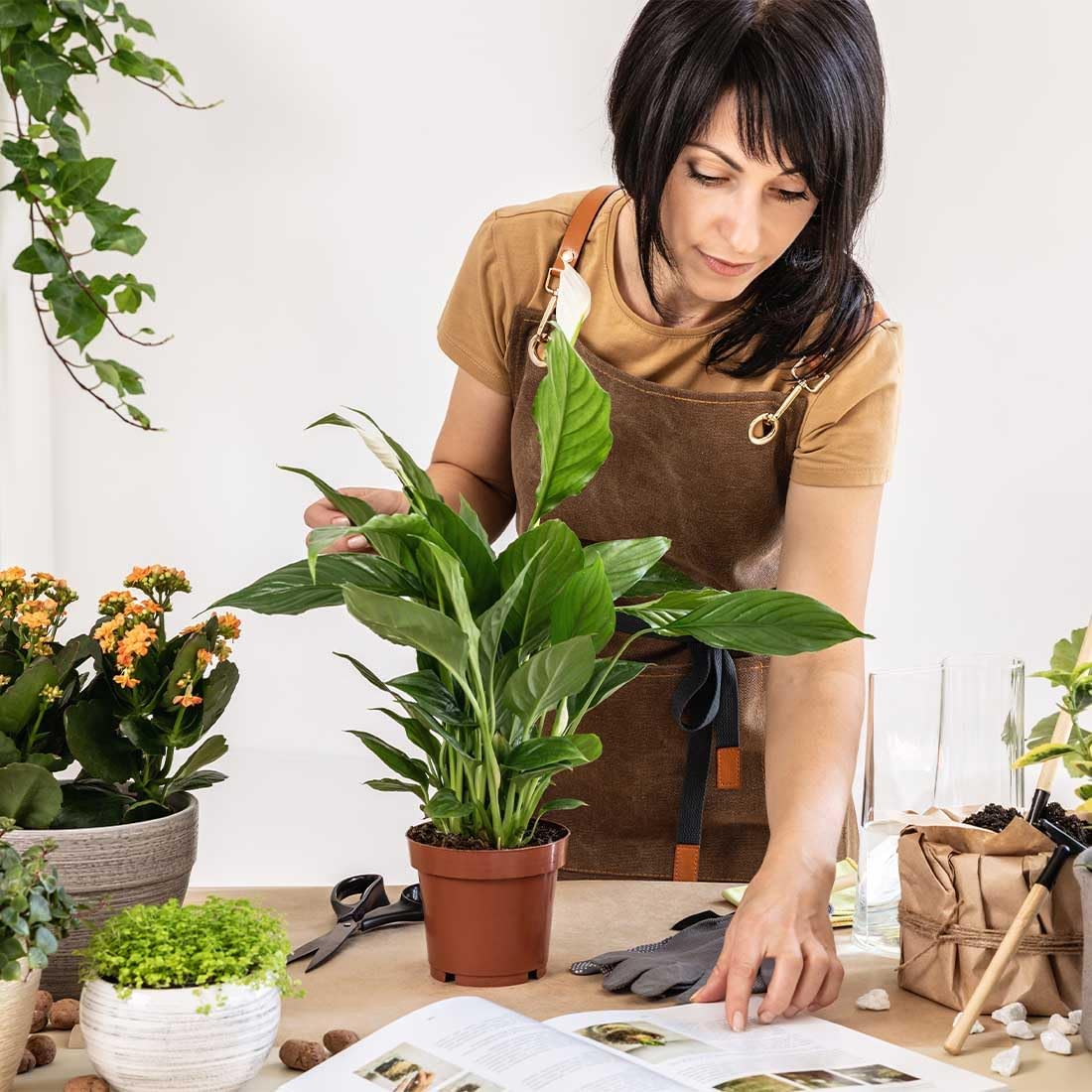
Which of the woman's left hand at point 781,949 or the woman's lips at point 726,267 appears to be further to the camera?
the woman's lips at point 726,267

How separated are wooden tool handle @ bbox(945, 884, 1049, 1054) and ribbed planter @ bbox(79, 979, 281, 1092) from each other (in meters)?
Answer: 0.50

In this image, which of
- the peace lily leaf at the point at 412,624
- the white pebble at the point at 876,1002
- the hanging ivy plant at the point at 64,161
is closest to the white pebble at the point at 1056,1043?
the white pebble at the point at 876,1002

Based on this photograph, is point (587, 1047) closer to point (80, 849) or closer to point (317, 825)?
point (80, 849)

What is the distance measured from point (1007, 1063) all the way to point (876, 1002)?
13 cm

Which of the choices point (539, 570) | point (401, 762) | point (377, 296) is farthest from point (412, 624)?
point (377, 296)

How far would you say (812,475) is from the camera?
4.73ft

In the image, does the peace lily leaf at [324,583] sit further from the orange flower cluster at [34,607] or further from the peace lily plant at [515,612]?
the orange flower cluster at [34,607]

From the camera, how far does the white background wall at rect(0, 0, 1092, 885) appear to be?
2.66 m

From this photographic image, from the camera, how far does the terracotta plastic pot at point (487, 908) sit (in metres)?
1.05

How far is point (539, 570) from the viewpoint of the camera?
1.01 metres

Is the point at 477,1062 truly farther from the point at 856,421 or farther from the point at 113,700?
the point at 856,421

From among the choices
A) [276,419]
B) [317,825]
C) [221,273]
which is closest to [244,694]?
[317,825]

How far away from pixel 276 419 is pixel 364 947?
1695 mm

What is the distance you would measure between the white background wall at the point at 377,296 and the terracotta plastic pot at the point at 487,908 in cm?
167
